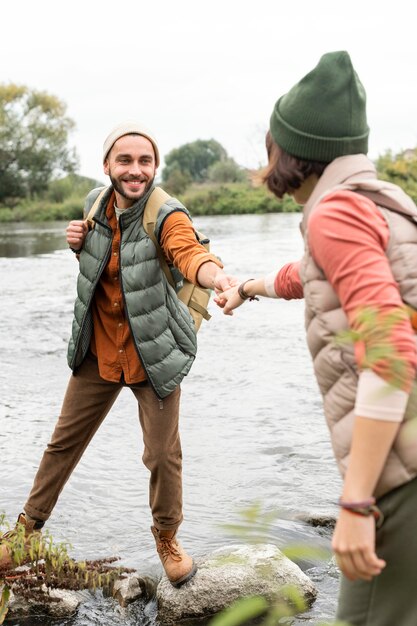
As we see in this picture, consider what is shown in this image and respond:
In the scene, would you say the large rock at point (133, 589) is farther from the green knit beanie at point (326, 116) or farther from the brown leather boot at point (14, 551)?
the green knit beanie at point (326, 116)

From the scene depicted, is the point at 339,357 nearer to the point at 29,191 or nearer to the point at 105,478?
the point at 105,478

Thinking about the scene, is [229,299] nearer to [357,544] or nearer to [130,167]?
[130,167]

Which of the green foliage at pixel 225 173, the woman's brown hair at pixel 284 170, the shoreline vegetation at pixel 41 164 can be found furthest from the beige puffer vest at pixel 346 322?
the green foliage at pixel 225 173

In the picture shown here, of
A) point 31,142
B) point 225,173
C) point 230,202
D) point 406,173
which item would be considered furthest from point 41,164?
point 406,173

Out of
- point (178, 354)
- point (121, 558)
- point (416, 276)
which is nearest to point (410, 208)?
point (416, 276)

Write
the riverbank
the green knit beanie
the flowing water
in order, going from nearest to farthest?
→ the green knit beanie, the flowing water, the riverbank

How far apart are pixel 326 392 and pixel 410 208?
487 mm

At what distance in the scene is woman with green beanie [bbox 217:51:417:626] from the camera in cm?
201

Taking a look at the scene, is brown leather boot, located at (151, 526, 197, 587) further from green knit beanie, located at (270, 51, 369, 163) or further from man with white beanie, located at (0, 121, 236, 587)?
green knit beanie, located at (270, 51, 369, 163)

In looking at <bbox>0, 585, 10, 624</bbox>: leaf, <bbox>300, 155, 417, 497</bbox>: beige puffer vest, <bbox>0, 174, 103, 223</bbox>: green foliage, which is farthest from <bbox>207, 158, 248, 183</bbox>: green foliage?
<bbox>300, 155, 417, 497</bbox>: beige puffer vest

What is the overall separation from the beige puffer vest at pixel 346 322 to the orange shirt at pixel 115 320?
207cm

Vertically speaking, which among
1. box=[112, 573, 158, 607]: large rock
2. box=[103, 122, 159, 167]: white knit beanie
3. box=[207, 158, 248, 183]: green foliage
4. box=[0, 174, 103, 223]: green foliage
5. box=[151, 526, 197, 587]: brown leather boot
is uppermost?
box=[103, 122, 159, 167]: white knit beanie

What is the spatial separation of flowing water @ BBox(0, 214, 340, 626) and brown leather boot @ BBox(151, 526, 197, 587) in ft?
0.81

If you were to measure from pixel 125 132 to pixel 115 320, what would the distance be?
93 centimetres
